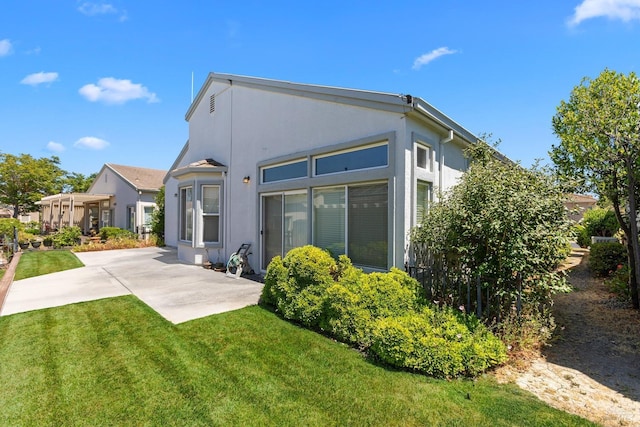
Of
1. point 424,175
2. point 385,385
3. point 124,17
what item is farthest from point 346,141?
point 124,17

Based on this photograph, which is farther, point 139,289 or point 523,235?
point 139,289

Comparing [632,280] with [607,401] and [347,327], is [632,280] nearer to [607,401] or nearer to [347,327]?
[607,401]

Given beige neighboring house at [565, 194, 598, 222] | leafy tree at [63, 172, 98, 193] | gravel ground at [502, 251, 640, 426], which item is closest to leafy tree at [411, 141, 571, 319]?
beige neighboring house at [565, 194, 598, 222]

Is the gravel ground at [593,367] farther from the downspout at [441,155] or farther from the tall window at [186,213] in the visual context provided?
the tall window at [186,213]

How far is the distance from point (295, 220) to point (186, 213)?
6548 millimetres

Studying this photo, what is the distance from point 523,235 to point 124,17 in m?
12.5

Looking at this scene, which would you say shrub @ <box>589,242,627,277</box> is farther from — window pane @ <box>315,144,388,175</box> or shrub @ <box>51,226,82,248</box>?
shrub @ <box>51,226,82,248</box>

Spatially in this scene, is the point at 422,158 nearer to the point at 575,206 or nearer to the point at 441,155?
the point at 441,155

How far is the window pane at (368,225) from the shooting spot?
640cm

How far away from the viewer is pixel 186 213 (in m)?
12.7

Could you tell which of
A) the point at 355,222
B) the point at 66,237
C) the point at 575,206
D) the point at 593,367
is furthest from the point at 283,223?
the point at 66,237

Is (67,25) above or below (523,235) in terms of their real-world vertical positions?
above

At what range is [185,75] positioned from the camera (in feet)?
48.1

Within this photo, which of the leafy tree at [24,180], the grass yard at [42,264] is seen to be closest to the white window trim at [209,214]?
the grass yard at [42,264]
